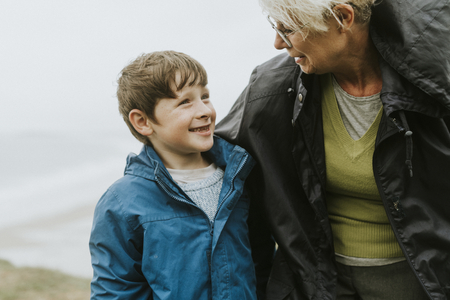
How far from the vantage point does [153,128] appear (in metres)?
1.92

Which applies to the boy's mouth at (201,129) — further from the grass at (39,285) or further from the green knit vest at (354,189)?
the grass at (39,285)

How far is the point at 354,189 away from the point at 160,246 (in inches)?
34.1

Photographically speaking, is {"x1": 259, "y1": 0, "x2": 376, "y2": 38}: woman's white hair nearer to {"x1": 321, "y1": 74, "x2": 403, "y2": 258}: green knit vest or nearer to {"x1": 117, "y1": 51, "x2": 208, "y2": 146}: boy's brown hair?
{"x1": 321, "y1": 74, "x2": 403, "y2": 258}: green knit vest

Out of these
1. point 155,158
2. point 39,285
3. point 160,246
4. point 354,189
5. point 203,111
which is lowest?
point 39,285

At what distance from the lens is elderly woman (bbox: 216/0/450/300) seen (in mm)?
1579

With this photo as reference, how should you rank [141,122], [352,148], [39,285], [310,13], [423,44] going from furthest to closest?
[39,285], [141,122], [352,148], [310,13], [423,44]

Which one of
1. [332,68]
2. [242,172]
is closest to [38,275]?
[242,172]

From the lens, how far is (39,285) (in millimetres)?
4031

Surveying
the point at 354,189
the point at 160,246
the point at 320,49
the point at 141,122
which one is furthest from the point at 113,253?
the point at 320,49

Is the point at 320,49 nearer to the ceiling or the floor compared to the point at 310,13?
nearer to the floor

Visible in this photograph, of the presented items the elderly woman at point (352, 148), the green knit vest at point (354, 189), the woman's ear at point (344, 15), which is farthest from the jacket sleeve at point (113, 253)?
the woman's ear at point (344, 15)

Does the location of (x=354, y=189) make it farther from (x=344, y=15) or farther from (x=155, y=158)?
(x=155, y=158)

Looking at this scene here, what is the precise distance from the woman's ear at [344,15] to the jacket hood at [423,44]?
134 mm

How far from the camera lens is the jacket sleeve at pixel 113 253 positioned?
167 centimetres
